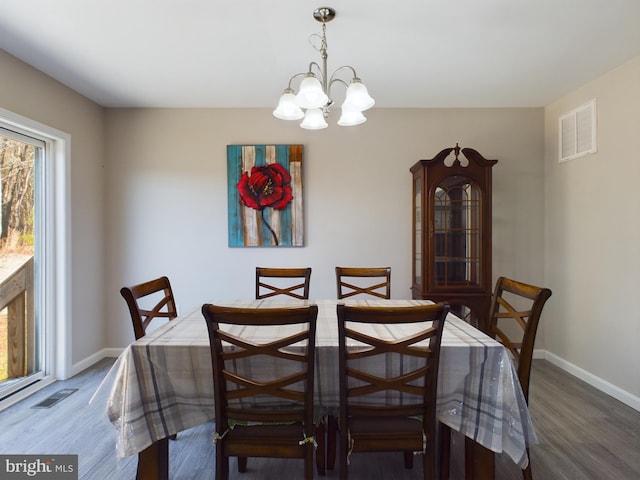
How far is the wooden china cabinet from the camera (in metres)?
2.82

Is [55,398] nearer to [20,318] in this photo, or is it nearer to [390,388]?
[20,318]

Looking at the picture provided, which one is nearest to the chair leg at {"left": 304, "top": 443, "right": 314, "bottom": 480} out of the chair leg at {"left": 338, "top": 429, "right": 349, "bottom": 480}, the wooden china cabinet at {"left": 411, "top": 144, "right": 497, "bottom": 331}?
the chair leg at {"left": 338, "top": 429, "right": 349, "bottom": 480}

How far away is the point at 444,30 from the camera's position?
201 centimetres

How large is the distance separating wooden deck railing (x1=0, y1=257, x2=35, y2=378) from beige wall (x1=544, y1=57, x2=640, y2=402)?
14.6 feet

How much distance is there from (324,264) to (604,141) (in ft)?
8.13

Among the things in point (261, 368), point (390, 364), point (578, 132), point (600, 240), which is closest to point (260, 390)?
point (261, 368)

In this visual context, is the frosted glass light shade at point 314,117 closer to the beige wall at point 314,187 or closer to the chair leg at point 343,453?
the beige wall at point 314,187

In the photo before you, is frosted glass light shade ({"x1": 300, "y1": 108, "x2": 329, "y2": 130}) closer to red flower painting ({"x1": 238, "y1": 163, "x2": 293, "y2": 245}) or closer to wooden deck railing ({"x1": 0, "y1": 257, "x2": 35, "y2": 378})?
red flower painting ({"x1": 238, "y1": 163, "x2": 293, "y2": 245})

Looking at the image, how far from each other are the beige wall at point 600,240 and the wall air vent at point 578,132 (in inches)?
2.0

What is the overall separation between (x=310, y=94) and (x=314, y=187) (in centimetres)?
165

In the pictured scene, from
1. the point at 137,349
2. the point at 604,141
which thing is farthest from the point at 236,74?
the point at 604,141

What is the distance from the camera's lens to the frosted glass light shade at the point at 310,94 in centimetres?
161

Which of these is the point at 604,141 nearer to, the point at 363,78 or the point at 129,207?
the point at 363,78

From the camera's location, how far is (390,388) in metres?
1.23
